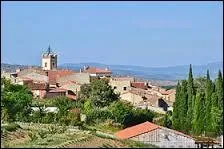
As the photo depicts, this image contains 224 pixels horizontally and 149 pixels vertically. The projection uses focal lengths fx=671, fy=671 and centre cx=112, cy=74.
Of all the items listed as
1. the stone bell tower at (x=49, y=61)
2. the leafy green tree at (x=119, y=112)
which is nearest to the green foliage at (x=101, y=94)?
the leafy green tree at (x=119, y=112)

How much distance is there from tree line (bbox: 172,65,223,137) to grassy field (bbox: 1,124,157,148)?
7.59 metres

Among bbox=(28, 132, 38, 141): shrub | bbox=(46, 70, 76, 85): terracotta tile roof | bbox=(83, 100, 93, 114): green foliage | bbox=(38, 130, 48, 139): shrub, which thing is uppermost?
bbox=(46, 70, 76, 85): terracotta tile roof

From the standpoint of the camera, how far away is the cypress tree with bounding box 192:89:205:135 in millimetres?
40156

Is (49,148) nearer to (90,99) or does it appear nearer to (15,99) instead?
(15,99)

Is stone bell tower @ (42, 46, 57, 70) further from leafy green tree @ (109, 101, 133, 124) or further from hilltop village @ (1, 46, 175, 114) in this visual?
leafy green tree @ (109, 101, 133, 124)

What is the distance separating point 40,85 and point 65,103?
13.1m

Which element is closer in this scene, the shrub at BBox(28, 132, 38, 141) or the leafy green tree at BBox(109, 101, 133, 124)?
the shrub at BBox(28, 132, 38, 141)

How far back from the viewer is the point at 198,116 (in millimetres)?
40375

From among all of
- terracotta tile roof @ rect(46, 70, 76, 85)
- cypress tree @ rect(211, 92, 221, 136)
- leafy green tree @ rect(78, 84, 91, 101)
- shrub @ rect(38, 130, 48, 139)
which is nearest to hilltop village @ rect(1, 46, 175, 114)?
terracotta tile roof @ rect(46, 70, 76, 85)

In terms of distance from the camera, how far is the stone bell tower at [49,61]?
99.4 metres

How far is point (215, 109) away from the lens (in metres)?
39.5

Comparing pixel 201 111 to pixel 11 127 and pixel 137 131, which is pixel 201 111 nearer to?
pixel 137 131

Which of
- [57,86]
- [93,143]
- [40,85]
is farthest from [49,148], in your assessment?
[57,86]

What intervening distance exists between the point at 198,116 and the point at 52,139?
12.8m
